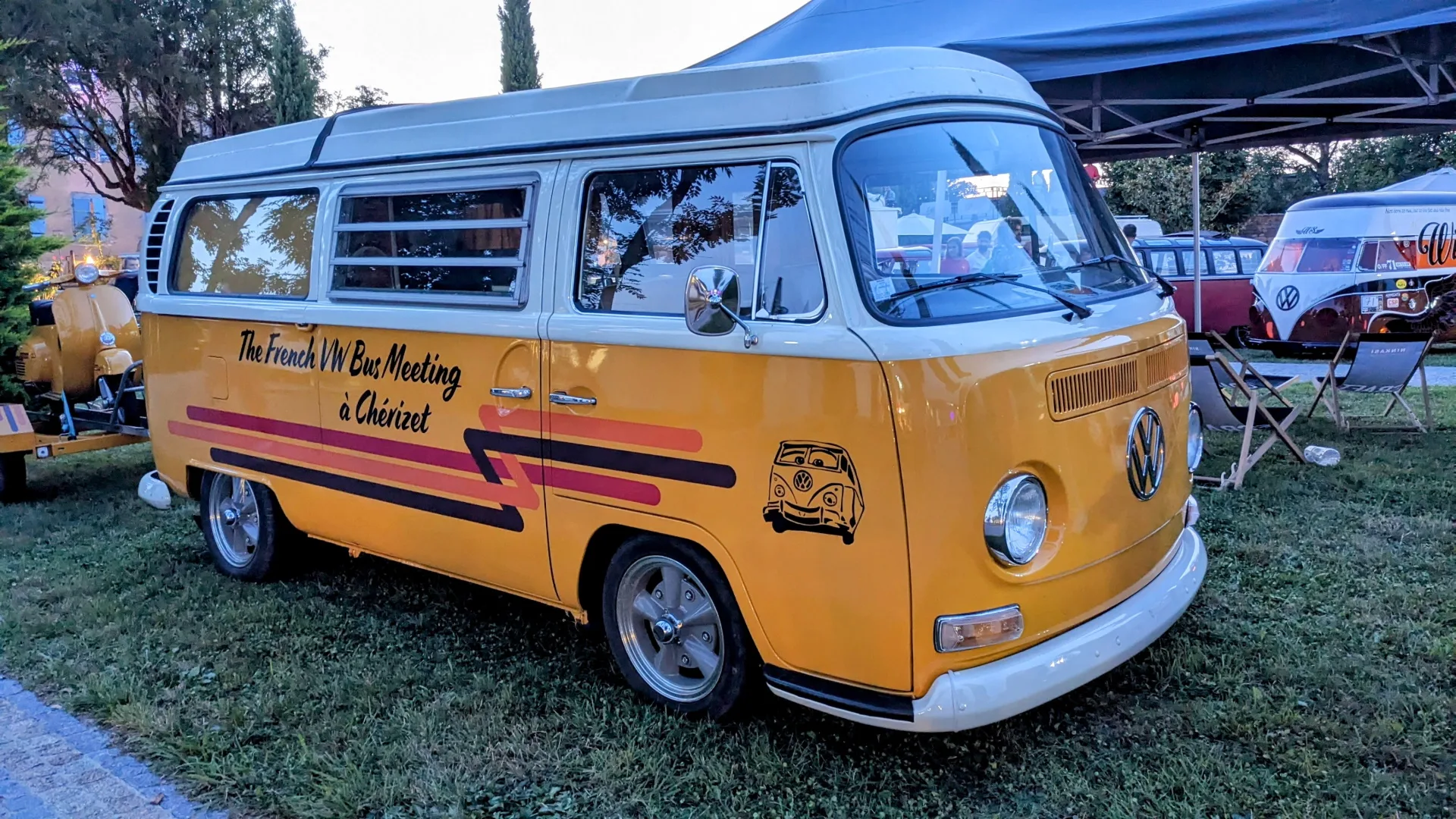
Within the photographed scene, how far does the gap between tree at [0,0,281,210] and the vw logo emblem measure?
2304cm

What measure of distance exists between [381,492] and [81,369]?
4977mm

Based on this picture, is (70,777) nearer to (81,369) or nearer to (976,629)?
(976,629)

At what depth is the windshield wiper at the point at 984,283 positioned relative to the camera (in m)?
3.17

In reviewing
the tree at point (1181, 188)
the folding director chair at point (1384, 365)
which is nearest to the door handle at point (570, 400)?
the folding director chair at point (1384, 365)

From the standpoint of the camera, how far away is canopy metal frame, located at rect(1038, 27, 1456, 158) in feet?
22.3

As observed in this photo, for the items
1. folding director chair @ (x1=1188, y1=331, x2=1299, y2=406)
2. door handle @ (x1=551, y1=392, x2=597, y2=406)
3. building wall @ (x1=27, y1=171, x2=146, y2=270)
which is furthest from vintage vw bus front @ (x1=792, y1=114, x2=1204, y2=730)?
building wall @ (x1=27, y1=171, x2=146, y2=270)

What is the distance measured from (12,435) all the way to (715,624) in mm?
5975

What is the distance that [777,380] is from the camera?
320 cm

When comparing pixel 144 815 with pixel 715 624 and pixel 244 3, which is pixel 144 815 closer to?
pixel 715 624

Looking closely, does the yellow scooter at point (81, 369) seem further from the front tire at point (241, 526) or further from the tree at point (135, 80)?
the tree at point (135, 80)

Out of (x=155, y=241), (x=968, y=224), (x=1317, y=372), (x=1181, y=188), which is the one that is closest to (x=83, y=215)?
(x=155, y=241)

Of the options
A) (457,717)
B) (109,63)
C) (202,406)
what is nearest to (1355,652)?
(457,717)

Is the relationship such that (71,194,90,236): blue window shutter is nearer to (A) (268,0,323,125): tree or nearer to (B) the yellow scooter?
(A) (268,0,323,125): tree

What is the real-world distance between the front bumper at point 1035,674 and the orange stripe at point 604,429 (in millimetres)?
881
